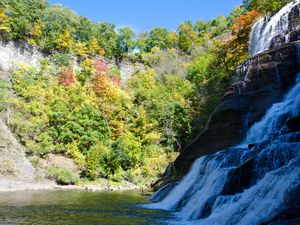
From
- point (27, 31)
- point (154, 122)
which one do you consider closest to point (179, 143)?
point (154, 122)

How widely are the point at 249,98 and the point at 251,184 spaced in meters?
14.1

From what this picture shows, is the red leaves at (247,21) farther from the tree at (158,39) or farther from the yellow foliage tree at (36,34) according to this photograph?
the tree at (158,39)

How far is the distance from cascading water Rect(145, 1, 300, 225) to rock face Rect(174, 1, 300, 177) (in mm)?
1061

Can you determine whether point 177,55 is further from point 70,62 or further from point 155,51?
point 70,62

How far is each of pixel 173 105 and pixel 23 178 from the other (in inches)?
836

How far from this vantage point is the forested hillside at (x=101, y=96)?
45.5 m

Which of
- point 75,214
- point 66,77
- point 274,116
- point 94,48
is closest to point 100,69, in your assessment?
point 94,48

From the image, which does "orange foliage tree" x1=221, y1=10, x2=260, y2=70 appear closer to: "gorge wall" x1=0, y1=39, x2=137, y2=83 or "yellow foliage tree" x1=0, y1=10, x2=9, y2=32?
"gorge wall" x1=0, y1=39, x2=137, y2=83

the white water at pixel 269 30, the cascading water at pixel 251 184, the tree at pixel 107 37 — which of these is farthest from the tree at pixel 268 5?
the tree at pixel 107 37

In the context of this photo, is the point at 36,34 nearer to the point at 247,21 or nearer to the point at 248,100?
the point at 247,21

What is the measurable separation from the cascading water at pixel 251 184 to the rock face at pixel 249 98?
106cm

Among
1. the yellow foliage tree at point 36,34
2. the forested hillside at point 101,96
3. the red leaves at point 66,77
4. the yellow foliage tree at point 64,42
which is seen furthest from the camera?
the yellow foliage tree at point 64,42

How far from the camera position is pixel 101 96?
56.2 meters

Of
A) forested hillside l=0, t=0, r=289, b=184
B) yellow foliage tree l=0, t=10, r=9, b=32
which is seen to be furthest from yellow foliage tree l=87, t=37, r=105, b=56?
yellow foliage tree l=0, t=10, r=9, b=32
